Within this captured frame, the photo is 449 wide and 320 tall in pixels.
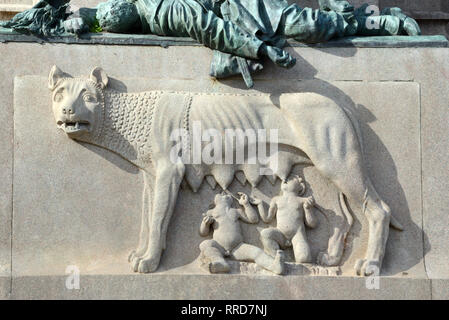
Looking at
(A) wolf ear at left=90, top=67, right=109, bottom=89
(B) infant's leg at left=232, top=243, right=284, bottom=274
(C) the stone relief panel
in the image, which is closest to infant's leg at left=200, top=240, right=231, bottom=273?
(C) the stone relief panel

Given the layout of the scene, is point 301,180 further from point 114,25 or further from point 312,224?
point 114,25

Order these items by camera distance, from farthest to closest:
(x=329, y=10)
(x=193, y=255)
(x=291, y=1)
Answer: (x=291, y=1) → (x=329, y=10) → (x=193, y=255)

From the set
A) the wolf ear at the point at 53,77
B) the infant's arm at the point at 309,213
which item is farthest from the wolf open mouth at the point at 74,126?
the infant's arm at the point at 309,213

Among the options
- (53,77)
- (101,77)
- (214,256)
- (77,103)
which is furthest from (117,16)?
(214,256)

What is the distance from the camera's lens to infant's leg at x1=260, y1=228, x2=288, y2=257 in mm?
11375

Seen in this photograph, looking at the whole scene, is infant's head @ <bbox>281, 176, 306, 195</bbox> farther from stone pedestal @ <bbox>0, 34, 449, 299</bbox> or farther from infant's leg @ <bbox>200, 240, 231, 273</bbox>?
infant's leg @ <bbox>200, 240, 231, 273</bbox>

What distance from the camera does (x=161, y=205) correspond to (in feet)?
37.3

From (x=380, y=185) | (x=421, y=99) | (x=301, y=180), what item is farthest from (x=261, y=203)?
(x=421, y=99)

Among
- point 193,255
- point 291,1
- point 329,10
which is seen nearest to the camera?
point 193,255

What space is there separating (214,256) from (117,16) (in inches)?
105

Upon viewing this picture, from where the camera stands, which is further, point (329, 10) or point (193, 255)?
point (329, 10)

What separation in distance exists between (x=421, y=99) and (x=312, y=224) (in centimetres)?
175

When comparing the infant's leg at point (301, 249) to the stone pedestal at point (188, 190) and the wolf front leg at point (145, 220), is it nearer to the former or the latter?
the stone pedestal at point (188, 190)

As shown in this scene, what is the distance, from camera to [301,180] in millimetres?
11609
